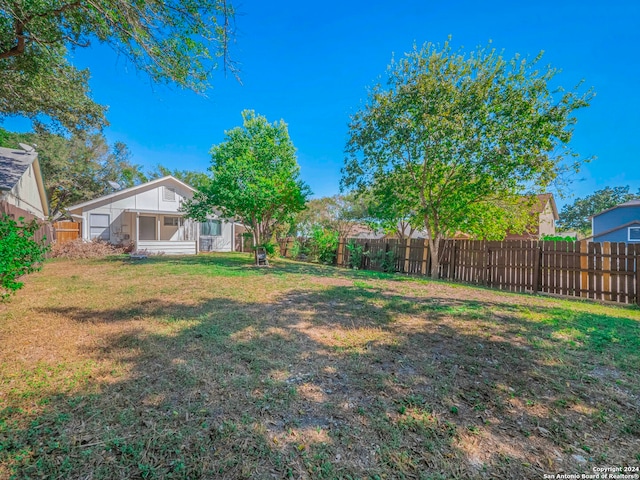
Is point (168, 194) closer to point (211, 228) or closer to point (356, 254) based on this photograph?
point (211, 228)

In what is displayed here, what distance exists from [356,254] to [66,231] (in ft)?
53.2

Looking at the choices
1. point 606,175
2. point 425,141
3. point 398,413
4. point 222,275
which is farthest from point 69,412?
point 606,175

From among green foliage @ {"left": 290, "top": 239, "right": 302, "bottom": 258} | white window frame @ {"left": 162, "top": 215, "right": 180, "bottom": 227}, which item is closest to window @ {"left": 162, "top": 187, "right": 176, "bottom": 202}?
white window frame @ {"left": 162, "top": 215, "right": 180, "bottom": 227}

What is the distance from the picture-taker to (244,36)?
13.3ft

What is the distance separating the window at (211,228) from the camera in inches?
803

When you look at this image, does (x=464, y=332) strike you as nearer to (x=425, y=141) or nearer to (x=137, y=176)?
(x=425, y=141)

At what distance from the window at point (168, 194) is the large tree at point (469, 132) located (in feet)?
46.1

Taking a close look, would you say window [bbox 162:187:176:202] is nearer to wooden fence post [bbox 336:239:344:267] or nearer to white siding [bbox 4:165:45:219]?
white siding [bbox 4:165:45:219]

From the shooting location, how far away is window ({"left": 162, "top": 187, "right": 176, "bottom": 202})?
734 inches

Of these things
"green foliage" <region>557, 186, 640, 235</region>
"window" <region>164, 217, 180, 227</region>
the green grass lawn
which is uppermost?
"green foliage" <region>557, 186, 640, 235</region>

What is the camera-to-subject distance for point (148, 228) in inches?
755

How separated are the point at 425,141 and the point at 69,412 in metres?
10.9

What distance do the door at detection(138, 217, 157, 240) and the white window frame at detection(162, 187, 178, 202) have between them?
177cm

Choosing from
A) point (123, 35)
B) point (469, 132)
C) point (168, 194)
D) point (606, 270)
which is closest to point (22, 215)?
point (123, 35)
